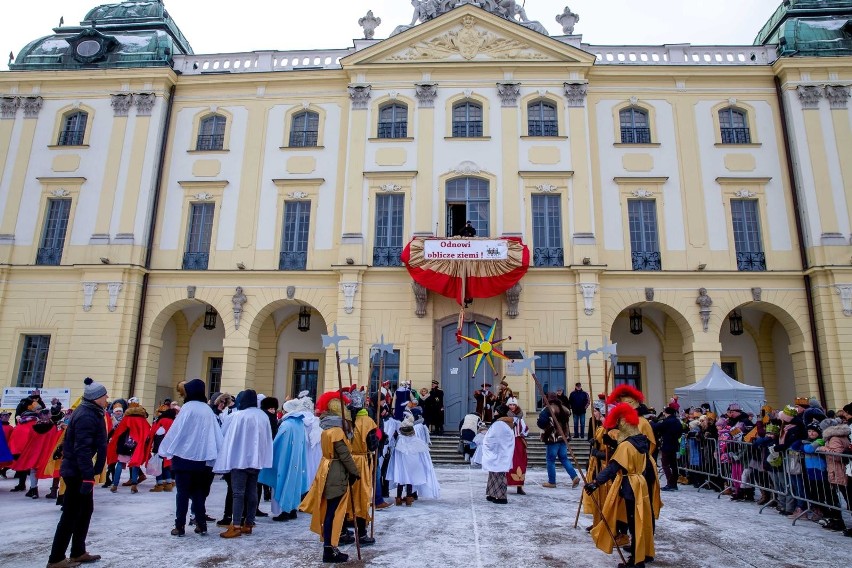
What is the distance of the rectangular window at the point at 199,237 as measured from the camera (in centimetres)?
2027

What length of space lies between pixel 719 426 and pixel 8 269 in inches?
848

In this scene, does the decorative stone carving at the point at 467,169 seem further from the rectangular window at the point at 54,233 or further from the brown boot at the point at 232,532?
the brown boot at the point at 232,532

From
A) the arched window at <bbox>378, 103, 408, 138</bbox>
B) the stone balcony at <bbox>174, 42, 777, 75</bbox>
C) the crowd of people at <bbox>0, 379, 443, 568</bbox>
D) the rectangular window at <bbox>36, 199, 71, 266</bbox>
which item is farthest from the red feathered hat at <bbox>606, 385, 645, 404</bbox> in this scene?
the rectangular window at <bbox>36, 199, 71, 266</bbox>

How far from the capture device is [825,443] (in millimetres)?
8531

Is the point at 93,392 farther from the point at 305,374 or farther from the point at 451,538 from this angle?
the point at 305,374

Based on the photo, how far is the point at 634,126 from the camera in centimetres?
2095

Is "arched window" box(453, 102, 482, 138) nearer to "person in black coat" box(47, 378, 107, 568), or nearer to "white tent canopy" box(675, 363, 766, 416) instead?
"white tent canopy" box(675, 363, 766, 416)

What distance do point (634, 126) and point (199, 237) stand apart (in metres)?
15.4

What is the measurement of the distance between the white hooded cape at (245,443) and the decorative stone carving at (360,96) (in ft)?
49.9

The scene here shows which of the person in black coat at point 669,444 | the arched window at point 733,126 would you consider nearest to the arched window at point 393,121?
the arched window at point 733,126

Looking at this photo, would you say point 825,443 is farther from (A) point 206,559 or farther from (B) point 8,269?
(B) point 8,269

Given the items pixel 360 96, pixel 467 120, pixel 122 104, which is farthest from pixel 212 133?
pixel 467 120

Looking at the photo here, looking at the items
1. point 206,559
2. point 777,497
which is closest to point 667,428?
point 777,497

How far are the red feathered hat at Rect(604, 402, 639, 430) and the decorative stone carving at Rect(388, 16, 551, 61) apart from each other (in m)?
17.0
